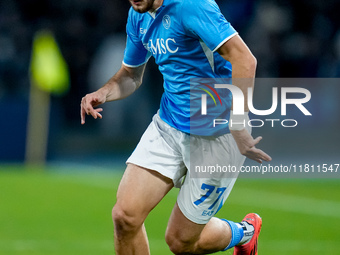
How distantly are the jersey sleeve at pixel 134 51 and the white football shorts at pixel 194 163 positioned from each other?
0.66 metres

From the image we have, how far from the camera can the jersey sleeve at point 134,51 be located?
19.7ft

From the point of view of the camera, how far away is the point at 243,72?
16.6 feet

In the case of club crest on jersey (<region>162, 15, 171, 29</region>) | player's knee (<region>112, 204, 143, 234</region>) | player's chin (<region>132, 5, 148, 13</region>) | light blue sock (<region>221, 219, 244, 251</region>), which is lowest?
light blue sock (<region>221, 219, 244, 251</region>)

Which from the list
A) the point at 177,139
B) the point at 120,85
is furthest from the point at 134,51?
the point at 177,139

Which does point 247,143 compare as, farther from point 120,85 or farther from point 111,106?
point 111,106

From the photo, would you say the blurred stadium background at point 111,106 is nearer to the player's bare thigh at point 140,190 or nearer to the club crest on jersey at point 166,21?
the player's bare thigh at point 140,190

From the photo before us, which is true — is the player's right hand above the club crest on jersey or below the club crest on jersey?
below

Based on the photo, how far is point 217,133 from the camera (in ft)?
19.0

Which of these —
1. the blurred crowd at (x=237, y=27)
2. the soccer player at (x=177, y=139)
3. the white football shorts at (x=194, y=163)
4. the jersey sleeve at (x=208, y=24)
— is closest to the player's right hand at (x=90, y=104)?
the soccer player at (x=177, y=139)

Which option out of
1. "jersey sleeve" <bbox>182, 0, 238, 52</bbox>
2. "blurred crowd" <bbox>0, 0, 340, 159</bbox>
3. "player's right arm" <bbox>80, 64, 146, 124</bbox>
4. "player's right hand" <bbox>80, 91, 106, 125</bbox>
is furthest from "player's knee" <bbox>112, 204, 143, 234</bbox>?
"blurred crowd" <bbox>0, 0, 340, 159</bbox>

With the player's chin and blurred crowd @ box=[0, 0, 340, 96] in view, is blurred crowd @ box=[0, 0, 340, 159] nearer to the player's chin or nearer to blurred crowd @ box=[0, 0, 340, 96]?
blurred crowd @ box=[0, 0, 340, 96]

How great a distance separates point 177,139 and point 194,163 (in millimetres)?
219

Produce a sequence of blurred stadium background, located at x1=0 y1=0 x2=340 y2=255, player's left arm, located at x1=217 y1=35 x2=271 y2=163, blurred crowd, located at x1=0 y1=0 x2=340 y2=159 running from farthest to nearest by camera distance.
→ 1. blurred crowd, located at x1=0 y1=0 x2=340 y2=159
2. blurred stadium background, located at x1=0 y1=0 x2=340 y2=255
3. player's left arm, located at x1=217 y1=35 x2=271 y2=163

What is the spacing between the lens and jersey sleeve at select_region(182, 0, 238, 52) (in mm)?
5090
